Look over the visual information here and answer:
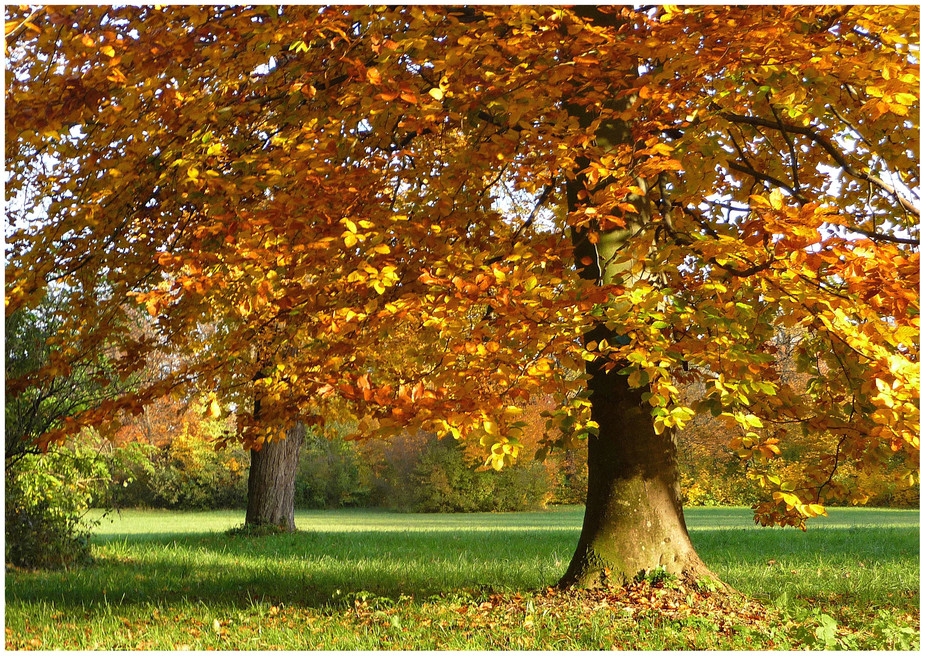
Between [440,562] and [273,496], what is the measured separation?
16.7 ft

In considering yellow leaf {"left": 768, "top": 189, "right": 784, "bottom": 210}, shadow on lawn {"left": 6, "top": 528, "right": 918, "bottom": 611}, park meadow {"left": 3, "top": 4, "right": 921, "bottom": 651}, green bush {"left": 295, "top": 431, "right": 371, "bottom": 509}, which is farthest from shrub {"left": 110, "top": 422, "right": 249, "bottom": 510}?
yellow leaf {"left": 768, "top": 189, "right": 784, "bottom": 210}

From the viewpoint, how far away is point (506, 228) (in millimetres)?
6410

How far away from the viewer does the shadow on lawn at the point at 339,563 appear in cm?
670

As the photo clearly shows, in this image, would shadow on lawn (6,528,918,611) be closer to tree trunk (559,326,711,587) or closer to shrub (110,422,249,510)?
tree trunk (559,326,711,587)

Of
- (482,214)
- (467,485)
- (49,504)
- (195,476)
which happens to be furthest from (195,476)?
(482,214)

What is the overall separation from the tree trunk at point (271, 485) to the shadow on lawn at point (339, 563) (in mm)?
568

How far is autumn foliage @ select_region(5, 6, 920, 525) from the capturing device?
4.09 meters

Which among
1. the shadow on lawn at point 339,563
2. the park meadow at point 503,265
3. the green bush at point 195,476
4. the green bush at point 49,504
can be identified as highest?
the park meadow at point 503,265

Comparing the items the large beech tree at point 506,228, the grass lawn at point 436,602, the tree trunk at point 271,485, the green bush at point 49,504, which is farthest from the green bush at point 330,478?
the large beech tree at point 506,228

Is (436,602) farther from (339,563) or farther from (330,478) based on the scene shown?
(330,478)

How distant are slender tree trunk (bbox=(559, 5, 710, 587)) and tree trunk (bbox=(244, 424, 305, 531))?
7800 millimetres

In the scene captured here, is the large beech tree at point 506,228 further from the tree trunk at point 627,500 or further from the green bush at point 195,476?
the green bush at point 195,476

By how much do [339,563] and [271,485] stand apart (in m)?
4.33

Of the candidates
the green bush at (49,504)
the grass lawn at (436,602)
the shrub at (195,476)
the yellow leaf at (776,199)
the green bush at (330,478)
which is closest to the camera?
the yellow leaf at (776,199)
